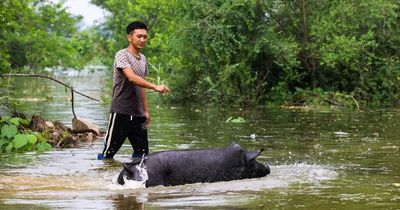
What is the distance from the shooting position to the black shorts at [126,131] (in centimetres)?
1052

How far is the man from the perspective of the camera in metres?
10.2

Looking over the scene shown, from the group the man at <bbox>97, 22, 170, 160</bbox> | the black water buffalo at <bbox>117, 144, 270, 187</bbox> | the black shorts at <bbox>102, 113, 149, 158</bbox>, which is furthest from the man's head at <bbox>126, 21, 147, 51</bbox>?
the black water buffalo at <bbox>117, 144, 270, 187</bbox>

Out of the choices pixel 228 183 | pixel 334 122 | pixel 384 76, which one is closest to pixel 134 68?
pixel 228 183

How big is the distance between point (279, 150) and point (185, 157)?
11.6 feet

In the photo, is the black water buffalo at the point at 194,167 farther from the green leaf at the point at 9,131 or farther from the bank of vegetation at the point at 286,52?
the bank of vegetation at the point at 286,52

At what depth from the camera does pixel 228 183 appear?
28.8 ft

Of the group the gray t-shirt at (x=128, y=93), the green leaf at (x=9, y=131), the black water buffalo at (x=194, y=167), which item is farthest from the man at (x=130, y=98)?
the green leaf at (x=9, y=131)

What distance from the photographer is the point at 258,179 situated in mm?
9031

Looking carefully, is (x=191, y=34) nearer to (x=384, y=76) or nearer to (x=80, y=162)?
(x=384, y=76)

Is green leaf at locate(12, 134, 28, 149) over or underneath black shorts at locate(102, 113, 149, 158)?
underneath

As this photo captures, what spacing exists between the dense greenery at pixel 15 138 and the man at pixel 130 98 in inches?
57.0

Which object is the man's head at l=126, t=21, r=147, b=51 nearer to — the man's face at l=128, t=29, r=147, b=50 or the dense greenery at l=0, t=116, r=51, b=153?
the man's face at l=128, t=29, r=147, b=50

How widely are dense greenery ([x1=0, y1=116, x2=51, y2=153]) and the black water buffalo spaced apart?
334cm

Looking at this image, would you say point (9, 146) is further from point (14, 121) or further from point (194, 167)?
point (194, 167)
